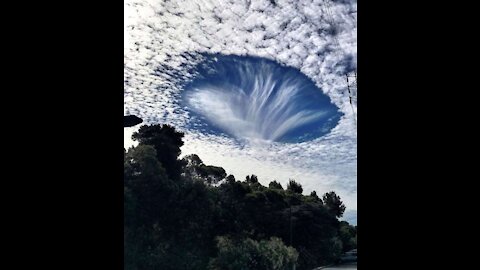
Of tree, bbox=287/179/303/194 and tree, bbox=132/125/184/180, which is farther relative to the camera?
tree, bbox=287/179/303/194

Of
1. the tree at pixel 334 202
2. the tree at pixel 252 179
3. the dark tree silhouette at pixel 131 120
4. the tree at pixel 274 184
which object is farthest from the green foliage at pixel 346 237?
the dark tree silhouette at pixel 131 120

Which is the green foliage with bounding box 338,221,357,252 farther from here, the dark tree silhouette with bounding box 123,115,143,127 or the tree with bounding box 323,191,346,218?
the dark tree silhouette with bounding box 123,115,143,127

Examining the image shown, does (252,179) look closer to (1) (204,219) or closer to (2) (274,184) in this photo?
(2) (274,184)

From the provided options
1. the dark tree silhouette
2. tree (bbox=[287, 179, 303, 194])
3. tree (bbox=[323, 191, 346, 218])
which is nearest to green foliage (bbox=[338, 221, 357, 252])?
tree (bbox=[323, 191, 346, 218])

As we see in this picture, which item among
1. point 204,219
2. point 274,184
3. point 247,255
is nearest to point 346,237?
point 274,184
